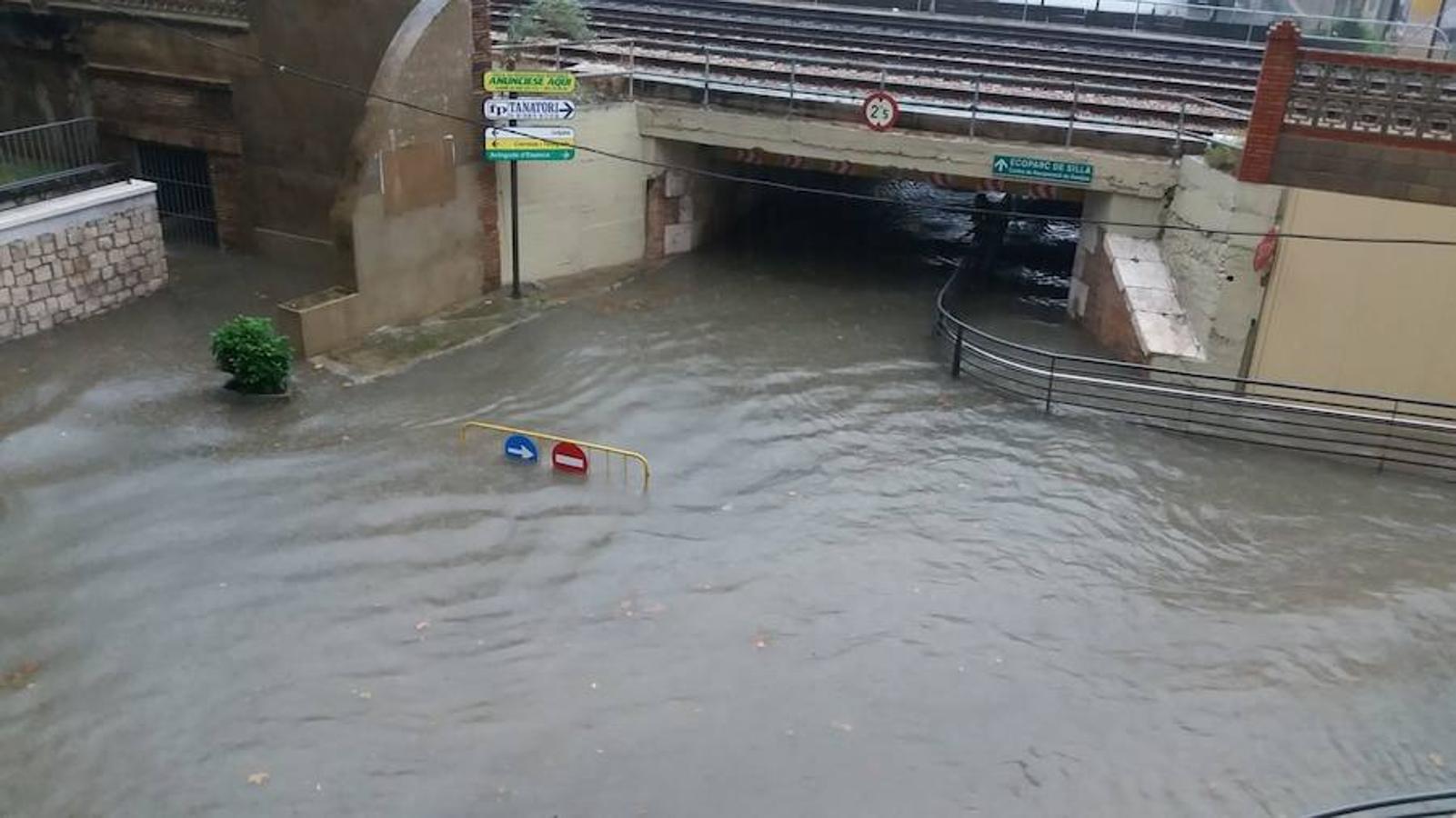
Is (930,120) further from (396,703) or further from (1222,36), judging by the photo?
(1222,36)

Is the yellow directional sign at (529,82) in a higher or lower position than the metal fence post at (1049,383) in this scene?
higher

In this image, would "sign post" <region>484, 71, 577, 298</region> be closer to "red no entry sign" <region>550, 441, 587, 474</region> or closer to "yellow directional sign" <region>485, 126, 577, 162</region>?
"yellow directional sign" <region>485, 126, 577, 162</region>

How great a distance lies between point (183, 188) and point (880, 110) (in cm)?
1170

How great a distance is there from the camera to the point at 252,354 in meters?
13.9

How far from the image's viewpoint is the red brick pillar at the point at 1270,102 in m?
14.3

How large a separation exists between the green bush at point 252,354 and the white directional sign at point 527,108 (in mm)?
4819

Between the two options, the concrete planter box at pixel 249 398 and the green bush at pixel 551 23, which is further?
the green bush at pixel 551 23

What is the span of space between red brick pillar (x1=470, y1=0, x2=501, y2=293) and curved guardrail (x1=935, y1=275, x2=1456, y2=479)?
7.26 metres

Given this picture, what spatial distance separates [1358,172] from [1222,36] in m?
19.0

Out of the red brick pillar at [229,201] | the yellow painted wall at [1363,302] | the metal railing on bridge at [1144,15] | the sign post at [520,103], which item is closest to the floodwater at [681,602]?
the yellow painted wall at [1363,302]

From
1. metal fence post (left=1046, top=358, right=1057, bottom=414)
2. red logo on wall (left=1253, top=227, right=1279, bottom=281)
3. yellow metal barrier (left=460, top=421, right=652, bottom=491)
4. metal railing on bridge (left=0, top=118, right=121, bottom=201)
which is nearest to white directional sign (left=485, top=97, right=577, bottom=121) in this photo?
yellow metal barrier (left=460, top=421, right=652, bottom=491)

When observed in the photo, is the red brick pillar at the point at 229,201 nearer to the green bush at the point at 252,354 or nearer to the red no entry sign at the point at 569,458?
the green bush at the point at 252,354

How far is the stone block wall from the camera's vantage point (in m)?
15.1

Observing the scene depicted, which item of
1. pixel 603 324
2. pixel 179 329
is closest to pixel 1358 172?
pixel 603 324
